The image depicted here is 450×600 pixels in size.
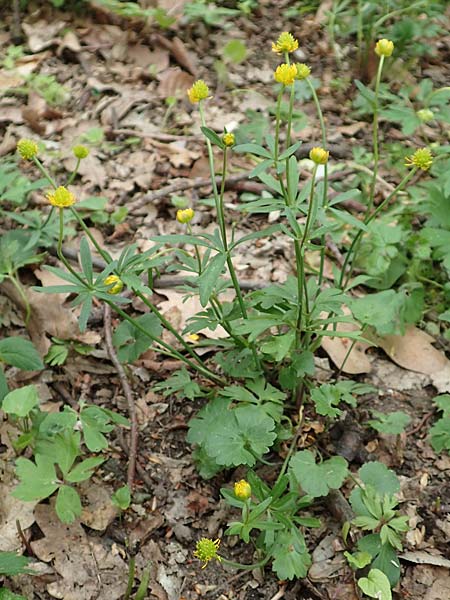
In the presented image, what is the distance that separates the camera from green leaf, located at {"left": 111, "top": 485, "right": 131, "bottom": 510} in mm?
2023

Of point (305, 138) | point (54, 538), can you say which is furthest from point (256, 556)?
point (305, 138)

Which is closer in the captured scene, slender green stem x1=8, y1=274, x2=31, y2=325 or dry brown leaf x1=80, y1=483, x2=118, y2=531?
dry brown leaf x1=80, y1=483, x2=118, y2=531

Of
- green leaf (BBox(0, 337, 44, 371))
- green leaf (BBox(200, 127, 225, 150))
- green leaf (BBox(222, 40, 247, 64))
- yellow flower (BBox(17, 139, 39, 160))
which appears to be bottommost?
green leaf (BBox(0, 337, 44, 371))

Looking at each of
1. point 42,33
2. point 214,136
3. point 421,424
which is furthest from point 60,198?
point 42,33

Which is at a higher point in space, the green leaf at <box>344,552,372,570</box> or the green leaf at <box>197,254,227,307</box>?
the green leaf at <box>197,254,227,307</box>

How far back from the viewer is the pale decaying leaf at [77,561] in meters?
1.89

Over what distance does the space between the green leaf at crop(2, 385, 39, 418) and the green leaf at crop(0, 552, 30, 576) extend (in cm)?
39

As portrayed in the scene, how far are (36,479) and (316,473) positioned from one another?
806 millimetres

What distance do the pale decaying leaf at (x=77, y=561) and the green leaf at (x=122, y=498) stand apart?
0.12m

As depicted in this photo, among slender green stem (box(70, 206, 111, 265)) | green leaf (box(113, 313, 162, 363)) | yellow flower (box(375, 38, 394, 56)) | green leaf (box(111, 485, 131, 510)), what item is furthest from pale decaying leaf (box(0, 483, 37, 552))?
yellow flower (box(375, 38, 394, 56))

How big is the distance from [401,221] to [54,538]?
6.01 ft

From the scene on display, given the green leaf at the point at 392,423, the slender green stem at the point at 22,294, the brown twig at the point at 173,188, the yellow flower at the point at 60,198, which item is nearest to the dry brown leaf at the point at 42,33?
the brown twig at the point at 173,188

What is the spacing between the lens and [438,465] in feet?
7.10

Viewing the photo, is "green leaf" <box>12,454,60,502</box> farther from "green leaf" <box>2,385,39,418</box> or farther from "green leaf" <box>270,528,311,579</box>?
"green leaf" <box>270,528,311,579</box>
